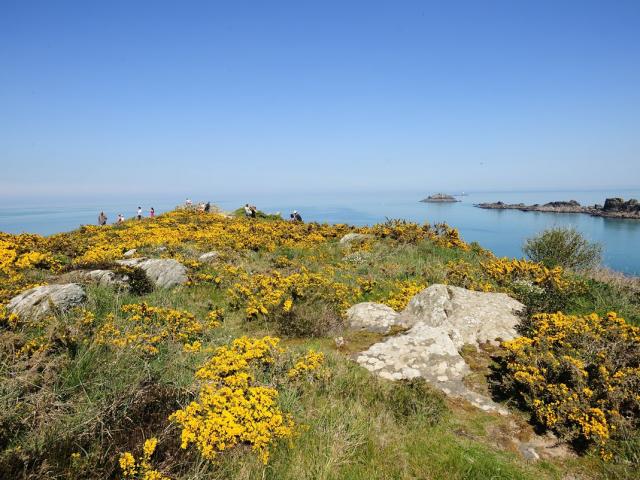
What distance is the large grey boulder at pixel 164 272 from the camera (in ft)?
40.9

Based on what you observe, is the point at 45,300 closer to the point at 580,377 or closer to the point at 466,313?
the point at 466,313

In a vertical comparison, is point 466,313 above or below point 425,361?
above

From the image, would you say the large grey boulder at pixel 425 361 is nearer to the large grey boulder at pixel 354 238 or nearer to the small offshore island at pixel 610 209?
the large grey boulder at pixel 354 238

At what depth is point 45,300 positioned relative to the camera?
28.2 ft

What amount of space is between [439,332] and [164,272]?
972 cm

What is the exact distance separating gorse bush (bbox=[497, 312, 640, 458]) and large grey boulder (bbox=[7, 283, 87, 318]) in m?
9.97

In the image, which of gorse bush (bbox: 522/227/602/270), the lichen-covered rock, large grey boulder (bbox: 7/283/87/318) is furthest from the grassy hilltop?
gorse bush (bbox: 522/227/602/270)

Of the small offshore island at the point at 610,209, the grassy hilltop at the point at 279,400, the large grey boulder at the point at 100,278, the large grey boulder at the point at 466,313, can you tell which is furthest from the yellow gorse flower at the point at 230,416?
the small offshore island at the point at 610,209

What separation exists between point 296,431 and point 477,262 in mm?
13820

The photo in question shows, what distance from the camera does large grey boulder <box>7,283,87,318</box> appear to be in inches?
316

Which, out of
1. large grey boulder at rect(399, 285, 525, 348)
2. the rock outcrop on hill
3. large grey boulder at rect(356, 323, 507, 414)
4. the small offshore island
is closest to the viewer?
large grey boulder at rect(356, 323, 507, 414)

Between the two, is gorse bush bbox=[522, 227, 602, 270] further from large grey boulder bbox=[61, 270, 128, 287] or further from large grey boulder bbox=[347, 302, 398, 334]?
large grey boulder bbox=[61, 270, 128, 287]

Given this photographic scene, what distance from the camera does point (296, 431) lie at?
515 centimetres

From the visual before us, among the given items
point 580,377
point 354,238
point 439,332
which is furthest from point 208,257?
point 580,377
